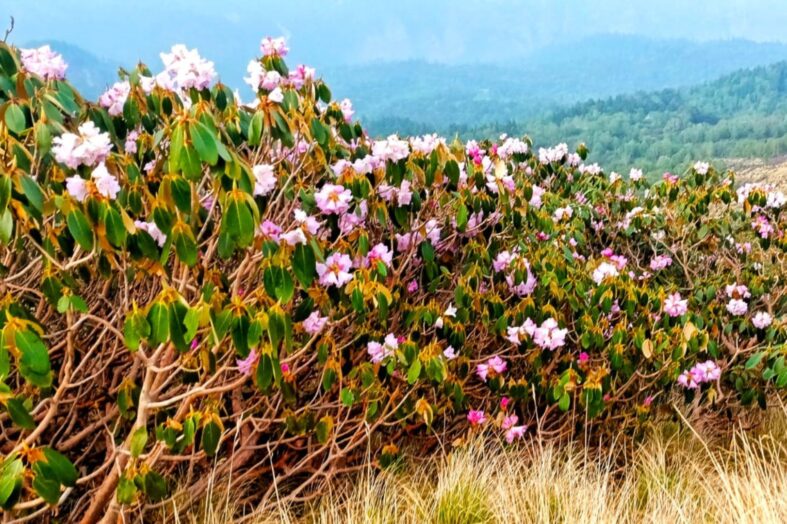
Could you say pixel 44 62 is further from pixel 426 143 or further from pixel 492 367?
pixel 492 367

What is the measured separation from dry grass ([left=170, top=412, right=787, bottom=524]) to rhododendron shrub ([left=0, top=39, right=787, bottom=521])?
0.14 metres

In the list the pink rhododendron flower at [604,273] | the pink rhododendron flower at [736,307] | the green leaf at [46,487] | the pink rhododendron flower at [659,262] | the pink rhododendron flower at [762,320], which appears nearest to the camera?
the green leaf at [46,487]

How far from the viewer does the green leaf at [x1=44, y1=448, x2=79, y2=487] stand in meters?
1.63

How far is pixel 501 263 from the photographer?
341 cm

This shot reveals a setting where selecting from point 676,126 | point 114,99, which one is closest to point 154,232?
point 114,99

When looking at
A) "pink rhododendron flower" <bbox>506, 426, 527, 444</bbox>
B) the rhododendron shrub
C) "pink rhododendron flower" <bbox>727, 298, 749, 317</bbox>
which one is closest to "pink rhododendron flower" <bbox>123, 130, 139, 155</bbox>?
the rhododendron shrub

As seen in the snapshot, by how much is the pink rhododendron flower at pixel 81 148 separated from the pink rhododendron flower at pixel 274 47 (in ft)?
3.62

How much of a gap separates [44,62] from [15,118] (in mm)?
722

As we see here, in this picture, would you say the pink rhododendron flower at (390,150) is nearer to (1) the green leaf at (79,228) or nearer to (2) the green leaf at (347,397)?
(2) the green leaf at (347,397)

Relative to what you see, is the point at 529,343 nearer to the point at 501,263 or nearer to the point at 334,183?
the point at 501,263

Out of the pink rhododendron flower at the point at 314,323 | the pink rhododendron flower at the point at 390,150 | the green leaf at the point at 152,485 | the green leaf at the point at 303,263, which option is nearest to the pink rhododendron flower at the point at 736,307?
the pink rhododendron flower at the point at 390,150

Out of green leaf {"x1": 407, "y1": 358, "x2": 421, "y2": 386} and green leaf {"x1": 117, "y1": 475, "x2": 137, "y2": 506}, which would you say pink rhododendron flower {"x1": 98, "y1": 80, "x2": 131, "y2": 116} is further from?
green leaf {"x1": 407, "y1": 358, "x2": 421, "y2": 386}

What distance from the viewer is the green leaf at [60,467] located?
163 cm

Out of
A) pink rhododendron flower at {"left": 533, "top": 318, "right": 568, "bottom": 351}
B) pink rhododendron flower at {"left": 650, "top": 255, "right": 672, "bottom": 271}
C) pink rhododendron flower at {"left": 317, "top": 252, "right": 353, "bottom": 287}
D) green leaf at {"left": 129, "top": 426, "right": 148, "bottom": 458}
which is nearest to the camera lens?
green leaf at {"left": 129, "top": 426, "right": 148, "bottom": 458}
